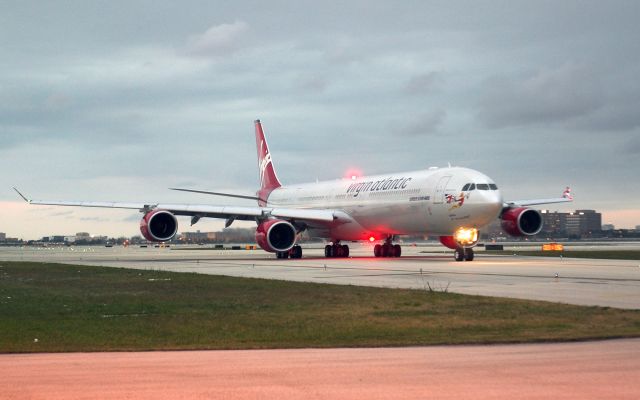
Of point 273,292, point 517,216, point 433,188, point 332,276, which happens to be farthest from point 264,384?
point 517,216

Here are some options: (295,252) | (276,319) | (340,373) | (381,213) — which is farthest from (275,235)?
(340,373)

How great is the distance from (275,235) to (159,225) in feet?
21.9

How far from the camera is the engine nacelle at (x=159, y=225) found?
4794cm

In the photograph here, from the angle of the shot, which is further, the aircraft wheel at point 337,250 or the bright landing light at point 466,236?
the aircraft wheel at point 337,250

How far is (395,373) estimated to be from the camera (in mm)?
10195

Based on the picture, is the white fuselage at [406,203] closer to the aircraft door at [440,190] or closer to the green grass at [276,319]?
the aircraft door at [440,190]

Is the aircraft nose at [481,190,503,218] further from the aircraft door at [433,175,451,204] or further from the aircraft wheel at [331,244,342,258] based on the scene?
the aircraft wheel at [331,244,342,258]

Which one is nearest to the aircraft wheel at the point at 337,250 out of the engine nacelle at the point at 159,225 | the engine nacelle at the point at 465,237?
the engine nacelle at the point at 159,225

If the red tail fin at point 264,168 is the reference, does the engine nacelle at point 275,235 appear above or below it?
below

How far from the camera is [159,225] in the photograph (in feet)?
161

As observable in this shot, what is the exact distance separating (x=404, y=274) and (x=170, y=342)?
1884cm

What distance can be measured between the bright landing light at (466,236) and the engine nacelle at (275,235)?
10.4 meters

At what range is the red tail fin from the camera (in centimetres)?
6700

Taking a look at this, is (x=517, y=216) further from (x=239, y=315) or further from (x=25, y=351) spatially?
(x=25, y=351)
